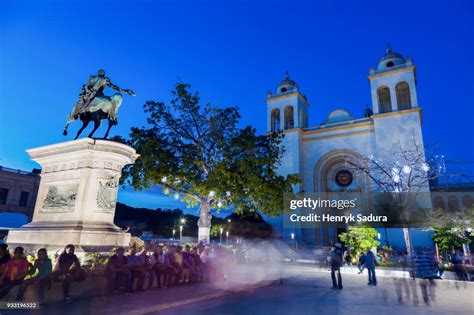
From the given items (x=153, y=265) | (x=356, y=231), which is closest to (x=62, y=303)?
(x=153, y=265)

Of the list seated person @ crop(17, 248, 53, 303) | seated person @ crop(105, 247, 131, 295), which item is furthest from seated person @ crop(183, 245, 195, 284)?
seated person @ crop(17, 248, 53, 303)

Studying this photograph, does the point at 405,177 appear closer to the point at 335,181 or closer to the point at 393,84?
the point at 335,181

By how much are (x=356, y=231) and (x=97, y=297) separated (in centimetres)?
1634

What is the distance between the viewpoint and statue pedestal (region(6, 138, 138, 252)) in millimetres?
6961

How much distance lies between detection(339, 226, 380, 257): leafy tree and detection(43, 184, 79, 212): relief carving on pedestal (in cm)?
1612

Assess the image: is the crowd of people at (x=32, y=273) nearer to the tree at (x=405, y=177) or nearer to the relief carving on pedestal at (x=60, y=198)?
the relief carving on pedestal at (x=60, y=198)

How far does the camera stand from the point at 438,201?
38.4 m

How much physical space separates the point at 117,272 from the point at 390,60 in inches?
1405

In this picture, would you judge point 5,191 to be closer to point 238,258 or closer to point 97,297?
point 238,258

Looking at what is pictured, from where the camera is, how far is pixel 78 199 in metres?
7.29

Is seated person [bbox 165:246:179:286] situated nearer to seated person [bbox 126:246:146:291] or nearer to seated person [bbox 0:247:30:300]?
seated person [bbox 126:246:146:291]

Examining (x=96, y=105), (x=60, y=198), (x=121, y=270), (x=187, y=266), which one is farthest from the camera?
(x=187, y=266)

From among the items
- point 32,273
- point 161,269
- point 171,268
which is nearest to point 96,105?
point 32,273

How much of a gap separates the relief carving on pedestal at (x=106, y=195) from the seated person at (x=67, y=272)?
199cm
